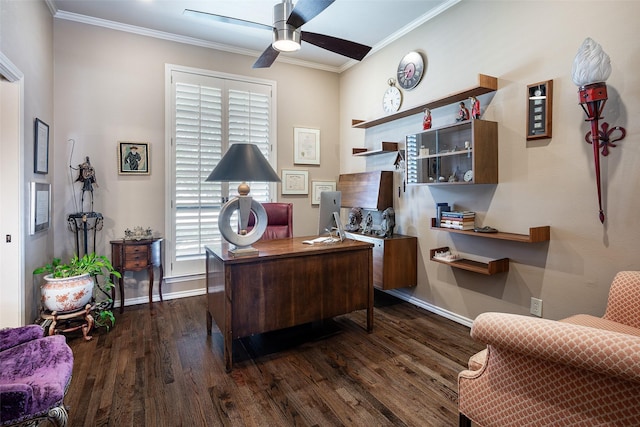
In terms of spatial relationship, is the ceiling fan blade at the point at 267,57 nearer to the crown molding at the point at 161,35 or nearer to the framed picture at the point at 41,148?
the crown molding at the point at 161,35

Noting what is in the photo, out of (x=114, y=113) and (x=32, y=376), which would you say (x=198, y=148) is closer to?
(x=114, y=113)

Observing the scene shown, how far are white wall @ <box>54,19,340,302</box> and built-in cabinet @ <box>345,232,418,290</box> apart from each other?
7.50ft

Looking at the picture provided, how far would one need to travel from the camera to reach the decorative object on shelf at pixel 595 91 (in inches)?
77.7

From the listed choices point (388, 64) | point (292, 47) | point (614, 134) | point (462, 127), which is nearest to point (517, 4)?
point (462, 127)

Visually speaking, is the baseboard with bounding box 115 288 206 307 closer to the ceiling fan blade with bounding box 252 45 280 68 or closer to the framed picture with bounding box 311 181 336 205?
the framed picture with bounding box 311 181 336 205

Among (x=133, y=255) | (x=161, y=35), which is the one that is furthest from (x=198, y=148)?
(x=133, y=255)

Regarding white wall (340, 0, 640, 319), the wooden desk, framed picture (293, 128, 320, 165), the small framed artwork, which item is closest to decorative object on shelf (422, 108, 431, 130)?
white wall (340, 0, 640, 319)

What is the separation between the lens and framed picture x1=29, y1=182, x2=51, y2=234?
270 cm

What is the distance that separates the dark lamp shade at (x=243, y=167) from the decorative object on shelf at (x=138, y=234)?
187cm

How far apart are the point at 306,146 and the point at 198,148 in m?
1.51

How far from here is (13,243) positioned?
8.16 feet

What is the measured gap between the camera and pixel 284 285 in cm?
254

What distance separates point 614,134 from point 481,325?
70.1 inches

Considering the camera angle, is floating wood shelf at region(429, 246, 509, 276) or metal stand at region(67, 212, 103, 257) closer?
floating wood shelf at region(429, 246, 509, 276)
